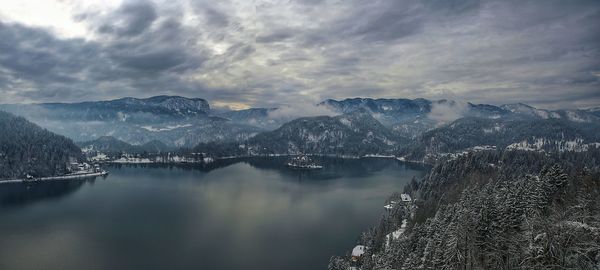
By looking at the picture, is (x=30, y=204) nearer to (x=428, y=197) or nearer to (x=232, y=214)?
(x=232, y=214)

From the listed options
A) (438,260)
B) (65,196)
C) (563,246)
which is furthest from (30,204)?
(563,246)

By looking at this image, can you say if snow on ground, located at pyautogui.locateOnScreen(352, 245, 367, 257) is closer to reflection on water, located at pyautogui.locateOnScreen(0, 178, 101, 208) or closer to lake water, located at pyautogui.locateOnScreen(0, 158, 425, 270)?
lake water, located at pyautogui.locateOnScreen(0, 158, 425, 270)

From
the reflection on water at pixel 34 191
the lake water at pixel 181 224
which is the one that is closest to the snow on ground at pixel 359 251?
the lake water at pixel 181 224

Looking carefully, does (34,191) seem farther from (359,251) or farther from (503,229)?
(503,229)

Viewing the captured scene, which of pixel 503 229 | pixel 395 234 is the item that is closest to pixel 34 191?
pixel 395 234

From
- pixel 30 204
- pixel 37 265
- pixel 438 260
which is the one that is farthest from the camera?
pixel 30 204

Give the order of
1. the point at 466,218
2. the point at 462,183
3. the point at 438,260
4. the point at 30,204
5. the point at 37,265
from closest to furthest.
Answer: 1. the point at 438,260
2. the point at 466,218
3. the point at 37,265
4. the point at 462,183
5. the point at 30,204

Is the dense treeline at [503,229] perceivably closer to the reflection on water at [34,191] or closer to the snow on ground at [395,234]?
the snow on ground at [395,234]

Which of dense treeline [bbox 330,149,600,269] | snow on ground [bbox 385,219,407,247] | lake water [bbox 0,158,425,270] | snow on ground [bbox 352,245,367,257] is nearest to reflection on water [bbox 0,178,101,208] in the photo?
lake water [bbox 0,158,425,270]
